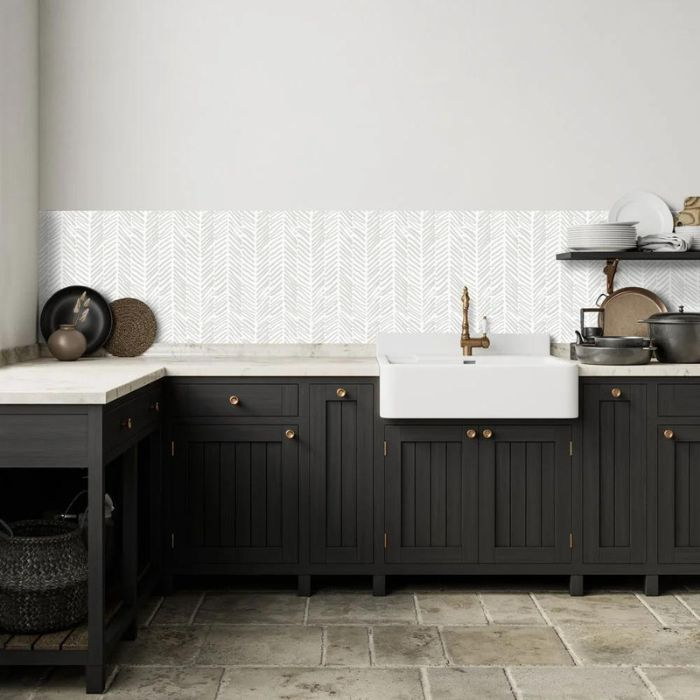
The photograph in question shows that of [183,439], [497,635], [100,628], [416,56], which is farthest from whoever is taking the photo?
[416,56]

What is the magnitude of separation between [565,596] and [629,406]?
78 centimetres

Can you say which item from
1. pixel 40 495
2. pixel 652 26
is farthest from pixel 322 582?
pixel 652 26

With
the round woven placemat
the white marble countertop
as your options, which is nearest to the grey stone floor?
the white marble countertop

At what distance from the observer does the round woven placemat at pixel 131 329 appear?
4270mm

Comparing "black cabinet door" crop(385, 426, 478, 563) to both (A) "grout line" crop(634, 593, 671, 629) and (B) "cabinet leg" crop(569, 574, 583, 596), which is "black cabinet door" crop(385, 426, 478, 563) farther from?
A: (A) "grout line" crop(634, 593, 671, 629)

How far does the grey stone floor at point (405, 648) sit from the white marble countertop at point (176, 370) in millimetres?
866

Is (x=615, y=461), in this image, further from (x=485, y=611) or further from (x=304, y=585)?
(x=304, y=585)

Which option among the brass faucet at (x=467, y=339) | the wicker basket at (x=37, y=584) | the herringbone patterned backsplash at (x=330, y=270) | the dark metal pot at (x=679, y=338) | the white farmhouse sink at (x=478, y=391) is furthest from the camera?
the herringbone patterned backsplash at (x=330, y=270)

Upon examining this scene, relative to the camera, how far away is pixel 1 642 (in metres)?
2.84

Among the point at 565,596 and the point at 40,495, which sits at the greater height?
the point at 40,495

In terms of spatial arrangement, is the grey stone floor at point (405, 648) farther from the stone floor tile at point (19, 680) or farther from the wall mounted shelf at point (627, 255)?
the wall mounted shelf at point (627, 255)

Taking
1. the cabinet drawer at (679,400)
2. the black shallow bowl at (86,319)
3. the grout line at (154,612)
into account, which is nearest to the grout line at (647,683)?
the cabinet drawer at (679,400)

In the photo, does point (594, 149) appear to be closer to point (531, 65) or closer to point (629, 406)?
point (531, 65)

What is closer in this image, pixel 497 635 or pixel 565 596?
pixel 497 635
